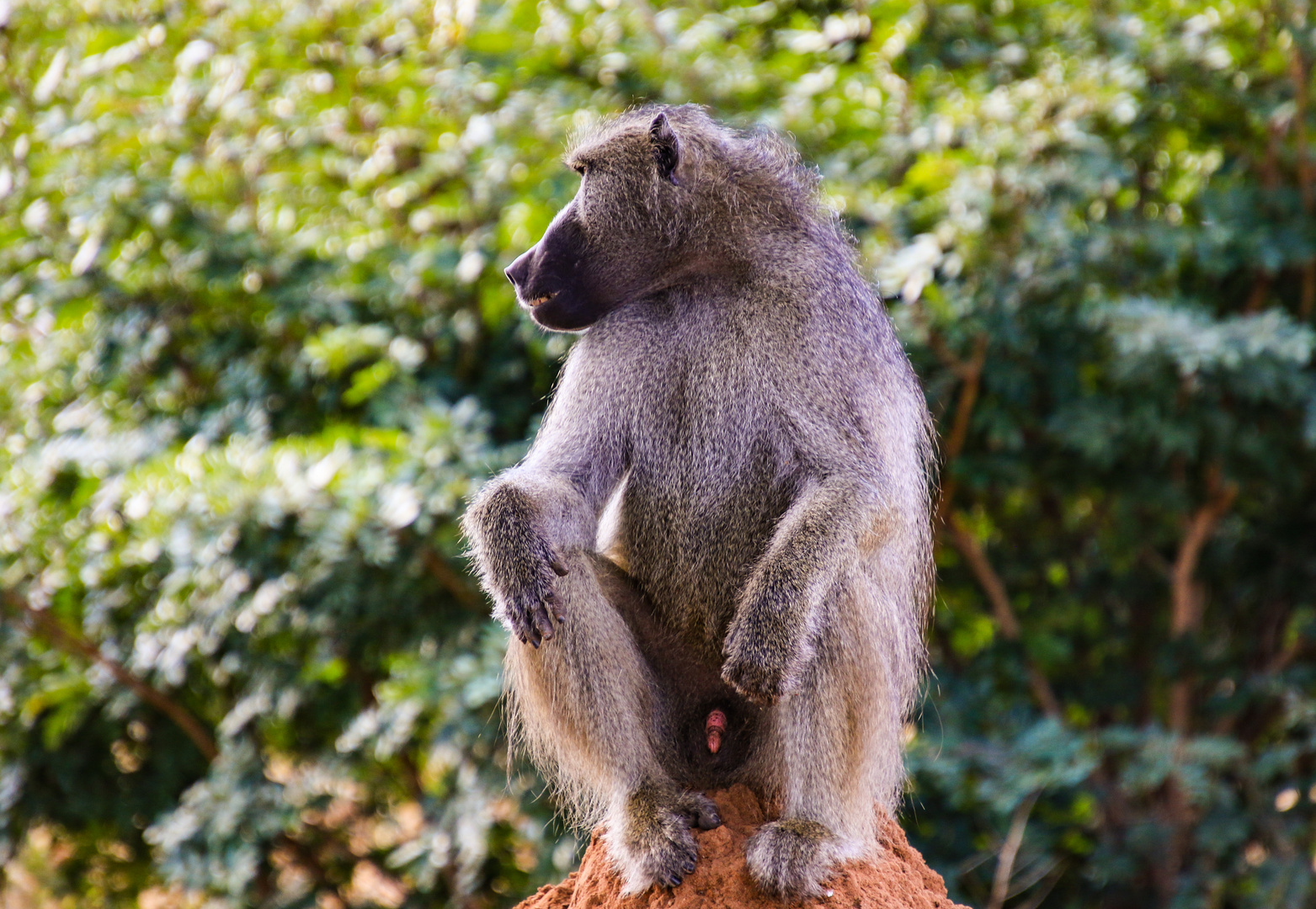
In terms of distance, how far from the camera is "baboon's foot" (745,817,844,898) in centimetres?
290

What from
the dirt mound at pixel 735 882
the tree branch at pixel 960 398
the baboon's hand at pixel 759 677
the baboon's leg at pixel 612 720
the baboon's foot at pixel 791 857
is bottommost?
the tree branch at pixel 960 398

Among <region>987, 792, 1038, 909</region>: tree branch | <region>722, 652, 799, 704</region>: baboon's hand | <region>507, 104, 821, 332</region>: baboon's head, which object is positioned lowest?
<region>987, 792, 1038, 909</region>: tree branch

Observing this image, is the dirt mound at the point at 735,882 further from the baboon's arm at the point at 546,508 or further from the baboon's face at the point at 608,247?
the baboon's face at the point at 608,247

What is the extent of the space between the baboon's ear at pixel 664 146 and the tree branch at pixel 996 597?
2.94m

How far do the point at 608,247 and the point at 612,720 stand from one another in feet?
3.94

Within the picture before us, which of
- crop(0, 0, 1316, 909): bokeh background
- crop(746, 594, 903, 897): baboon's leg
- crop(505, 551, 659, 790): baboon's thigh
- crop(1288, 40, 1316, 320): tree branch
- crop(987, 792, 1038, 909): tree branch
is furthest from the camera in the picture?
crop(987, 792, 1038, 909): tree branch

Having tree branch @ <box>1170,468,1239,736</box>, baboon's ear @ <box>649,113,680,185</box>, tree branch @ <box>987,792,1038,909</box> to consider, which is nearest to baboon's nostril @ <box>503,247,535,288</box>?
baboon's ear @ <box>649,113,680,185</box>

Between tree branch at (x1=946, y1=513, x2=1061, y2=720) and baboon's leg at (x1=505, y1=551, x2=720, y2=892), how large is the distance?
2.98 metres

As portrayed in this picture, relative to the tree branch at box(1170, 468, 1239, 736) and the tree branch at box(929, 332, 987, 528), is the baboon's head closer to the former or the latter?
the tree branch at box(929, 332, 987, 528)

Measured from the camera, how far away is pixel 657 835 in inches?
118

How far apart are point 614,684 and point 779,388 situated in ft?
2.69

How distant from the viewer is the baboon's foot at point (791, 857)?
9.53ft

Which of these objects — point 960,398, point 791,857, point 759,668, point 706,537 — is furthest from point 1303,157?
point 791,857

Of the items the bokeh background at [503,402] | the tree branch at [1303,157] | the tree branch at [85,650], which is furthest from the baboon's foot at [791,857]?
the tree branch at [85,650]
